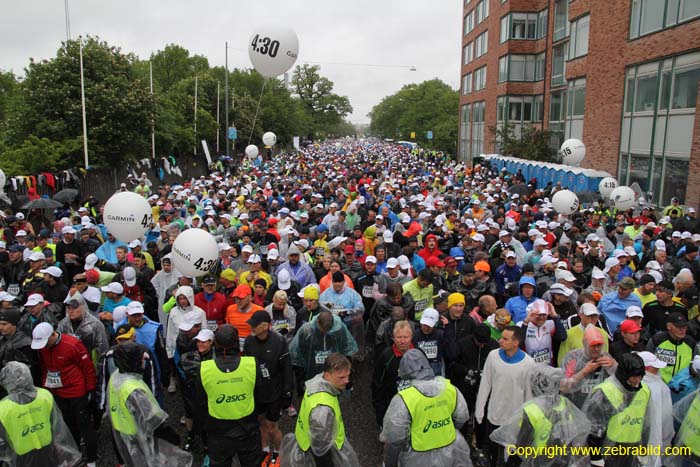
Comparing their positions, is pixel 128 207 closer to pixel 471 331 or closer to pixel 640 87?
pixel 471 331

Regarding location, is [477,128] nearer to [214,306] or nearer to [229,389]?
[214,306]

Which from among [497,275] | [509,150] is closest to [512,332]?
[497,275]

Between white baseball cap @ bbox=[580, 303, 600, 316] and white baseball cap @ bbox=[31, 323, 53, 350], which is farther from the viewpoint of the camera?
white baseball cap @ bbox=[580, 303, 600, 316]

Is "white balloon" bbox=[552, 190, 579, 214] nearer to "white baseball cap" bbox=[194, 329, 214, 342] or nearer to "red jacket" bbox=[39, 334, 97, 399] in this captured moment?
"white baseball cap" bbox=[194, 329, 214, 342]

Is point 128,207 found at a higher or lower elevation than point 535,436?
higher

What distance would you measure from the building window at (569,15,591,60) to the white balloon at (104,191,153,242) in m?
23.6

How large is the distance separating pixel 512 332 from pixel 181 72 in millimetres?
59131

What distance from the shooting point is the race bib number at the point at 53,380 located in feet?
16.2

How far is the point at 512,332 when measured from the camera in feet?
15.1

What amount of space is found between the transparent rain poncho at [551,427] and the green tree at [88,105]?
21.0 m

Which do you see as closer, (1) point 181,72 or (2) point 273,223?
(2) point 273,223

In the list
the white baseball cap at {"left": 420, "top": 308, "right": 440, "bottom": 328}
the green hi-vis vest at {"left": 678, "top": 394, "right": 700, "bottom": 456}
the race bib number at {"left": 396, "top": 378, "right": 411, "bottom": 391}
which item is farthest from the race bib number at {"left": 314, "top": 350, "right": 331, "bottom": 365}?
the green hi-vis vest at {"left": 678, "top": 394, "right": 700, "bottom": 456}

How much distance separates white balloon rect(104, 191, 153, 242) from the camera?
855 cm

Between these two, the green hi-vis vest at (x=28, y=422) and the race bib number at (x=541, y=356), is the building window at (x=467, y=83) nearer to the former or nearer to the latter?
the race bib number at (x=541, y=356)
